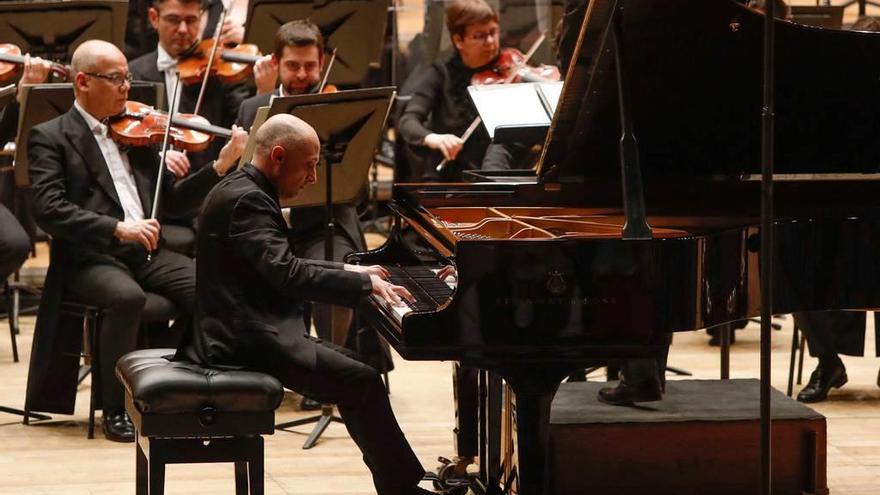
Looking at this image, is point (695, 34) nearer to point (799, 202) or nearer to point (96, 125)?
point (799, 202)

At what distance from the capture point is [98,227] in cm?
458

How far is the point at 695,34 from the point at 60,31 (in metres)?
2.92

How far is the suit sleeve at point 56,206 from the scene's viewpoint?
459 cm

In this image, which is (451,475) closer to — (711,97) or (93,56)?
(711,97)

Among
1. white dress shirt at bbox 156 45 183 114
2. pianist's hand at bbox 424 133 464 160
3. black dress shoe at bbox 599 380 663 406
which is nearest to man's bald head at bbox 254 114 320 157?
black dress shoe at bbox 599 380 663 406

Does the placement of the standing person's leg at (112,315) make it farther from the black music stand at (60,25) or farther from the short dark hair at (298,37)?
the black music stand at (60,25)

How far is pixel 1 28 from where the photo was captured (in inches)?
221

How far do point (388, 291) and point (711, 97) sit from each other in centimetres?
108

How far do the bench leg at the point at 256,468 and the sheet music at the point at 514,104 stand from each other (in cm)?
168

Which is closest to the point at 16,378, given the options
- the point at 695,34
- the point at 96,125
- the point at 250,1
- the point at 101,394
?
the point at 101,394

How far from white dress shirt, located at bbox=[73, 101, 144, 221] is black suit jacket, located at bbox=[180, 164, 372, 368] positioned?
4.46 feet

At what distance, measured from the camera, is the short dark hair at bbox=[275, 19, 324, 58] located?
5039 mm

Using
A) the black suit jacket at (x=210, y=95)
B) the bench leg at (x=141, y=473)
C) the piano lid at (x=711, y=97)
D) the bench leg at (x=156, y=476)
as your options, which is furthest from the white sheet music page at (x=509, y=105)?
the bench leg at (x=156, y=476)

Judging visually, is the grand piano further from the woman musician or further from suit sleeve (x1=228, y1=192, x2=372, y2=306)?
the woman musician
